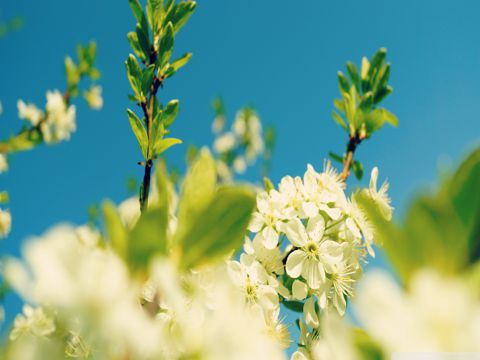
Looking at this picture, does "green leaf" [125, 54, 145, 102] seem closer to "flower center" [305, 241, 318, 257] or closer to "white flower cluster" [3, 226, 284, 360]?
"flower center" [305, 241, 318, 257]

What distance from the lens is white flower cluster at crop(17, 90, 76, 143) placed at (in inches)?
118

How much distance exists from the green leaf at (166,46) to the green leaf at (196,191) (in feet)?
1.74

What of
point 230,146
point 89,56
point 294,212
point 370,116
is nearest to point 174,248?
point 294,212

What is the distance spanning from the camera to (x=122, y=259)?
13.4 inches

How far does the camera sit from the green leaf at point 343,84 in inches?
46.9

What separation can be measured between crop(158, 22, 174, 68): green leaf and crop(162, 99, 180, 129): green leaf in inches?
4.0

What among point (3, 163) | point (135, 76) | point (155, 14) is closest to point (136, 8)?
point (155, 14)

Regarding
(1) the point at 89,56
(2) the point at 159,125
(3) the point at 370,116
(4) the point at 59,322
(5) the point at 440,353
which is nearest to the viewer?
(5) the point at 440,353

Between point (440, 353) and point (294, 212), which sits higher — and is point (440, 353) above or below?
below

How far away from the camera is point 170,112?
0.83m

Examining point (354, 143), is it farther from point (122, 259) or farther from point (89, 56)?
point (89, 56)

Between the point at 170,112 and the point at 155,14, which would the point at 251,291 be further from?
the point at 155,14

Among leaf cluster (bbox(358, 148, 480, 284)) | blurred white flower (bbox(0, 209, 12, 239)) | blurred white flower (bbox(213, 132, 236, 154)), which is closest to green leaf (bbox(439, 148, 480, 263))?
leaf cluster (bbox(358, 148, 480, 284))

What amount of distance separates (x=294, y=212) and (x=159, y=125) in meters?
0.36
